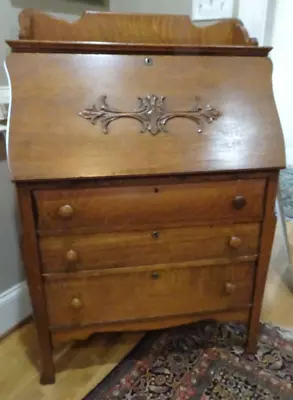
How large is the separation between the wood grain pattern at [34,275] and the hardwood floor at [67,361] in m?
0.09

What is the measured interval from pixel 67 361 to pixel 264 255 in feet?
2.90

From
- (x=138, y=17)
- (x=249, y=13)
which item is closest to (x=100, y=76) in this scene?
(x=138, y=17)

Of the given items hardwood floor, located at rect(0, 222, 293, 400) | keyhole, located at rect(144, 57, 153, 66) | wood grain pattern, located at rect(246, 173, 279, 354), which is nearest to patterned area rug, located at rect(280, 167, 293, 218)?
Answer: hardwood floor, located at rect(0, 222, 293, 400)

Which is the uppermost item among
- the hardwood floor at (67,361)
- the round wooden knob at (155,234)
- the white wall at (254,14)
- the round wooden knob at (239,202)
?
the white wall at (254,14)

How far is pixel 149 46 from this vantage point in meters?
1.09

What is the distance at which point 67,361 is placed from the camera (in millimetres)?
1487

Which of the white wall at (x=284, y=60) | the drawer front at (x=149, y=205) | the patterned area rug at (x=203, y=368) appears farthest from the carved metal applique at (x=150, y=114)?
the white wall at (x=284, y=60)

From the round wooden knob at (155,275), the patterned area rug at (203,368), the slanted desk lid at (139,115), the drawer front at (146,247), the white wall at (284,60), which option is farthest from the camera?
the white wall at (284,60)

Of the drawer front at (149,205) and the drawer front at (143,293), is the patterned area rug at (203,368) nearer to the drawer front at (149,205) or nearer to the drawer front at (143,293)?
the drawer front at (143,293)

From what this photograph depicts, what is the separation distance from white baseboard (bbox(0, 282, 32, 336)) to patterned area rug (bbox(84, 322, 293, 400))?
53 centimetres

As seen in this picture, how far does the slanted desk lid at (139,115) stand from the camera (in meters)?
1.03

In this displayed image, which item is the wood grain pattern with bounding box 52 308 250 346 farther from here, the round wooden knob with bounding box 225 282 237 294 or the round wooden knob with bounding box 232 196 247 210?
the round wooden knob with bounding box 232 196 247 210

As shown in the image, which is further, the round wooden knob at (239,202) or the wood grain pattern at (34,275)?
the round wooden knob at (239,202)

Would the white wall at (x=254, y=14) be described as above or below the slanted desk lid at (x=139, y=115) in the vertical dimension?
above
